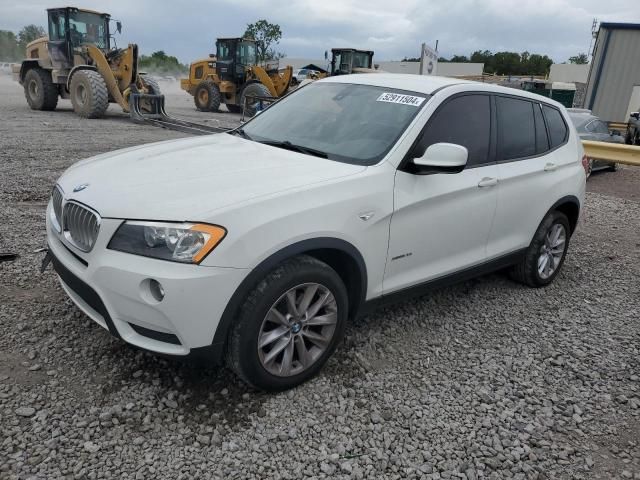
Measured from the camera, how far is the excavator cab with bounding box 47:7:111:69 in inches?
580

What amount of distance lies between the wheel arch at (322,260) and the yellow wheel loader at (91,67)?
12817 mm

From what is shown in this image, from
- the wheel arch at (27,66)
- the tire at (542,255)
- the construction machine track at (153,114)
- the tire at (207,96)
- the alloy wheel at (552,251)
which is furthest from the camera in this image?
the tire at (207,96)

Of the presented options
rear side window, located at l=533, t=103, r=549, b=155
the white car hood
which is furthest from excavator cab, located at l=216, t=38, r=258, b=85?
the white car hood

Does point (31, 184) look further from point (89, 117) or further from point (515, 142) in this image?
point (89, 117)

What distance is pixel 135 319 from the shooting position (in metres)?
2.48

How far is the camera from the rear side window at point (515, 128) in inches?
155

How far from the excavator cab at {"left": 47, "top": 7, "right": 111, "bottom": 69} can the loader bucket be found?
219 cm

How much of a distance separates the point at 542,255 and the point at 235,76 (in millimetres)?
17137

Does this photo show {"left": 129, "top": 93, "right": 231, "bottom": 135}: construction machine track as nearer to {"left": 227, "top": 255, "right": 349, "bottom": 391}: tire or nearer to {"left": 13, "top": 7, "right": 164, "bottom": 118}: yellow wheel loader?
{"left": 13, "top": 7, "right": 164, "bottom": 118}: yellow wheel loader

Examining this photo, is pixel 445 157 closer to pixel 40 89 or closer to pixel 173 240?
pixel 173 240

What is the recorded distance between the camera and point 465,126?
3.64 meters

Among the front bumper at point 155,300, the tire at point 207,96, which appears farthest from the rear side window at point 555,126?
the tire at point 207,96

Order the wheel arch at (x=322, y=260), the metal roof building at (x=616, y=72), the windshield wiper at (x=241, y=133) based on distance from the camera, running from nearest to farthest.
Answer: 1. the wheel arch at (x=322, y=260)
2. the windshield wiper at (x=241, y=133)
3. the metal roof building at (x=616, y=72)

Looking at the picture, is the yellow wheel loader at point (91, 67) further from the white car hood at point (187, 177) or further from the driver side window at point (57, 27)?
the white car hood at point (187, 177)
